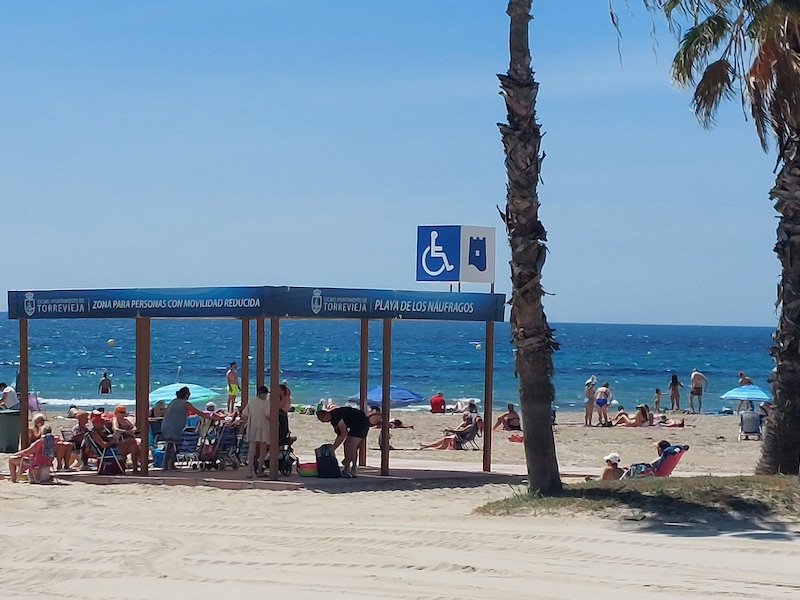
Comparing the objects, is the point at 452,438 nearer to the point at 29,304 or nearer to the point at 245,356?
the point at 245,356

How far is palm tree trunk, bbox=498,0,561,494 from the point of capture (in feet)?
40.9

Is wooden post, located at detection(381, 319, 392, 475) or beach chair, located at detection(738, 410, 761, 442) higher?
wooden post, located at detection(381, 319, 392, 475)

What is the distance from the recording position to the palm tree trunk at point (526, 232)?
40.9 ft

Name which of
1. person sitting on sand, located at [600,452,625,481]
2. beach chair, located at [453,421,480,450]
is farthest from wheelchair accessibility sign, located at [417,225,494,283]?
beach chair, located at [453,421,480,450]

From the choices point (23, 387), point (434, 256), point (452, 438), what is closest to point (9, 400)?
point (23, 387)

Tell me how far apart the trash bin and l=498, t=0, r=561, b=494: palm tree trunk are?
1045cm

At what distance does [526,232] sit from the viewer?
12523mm

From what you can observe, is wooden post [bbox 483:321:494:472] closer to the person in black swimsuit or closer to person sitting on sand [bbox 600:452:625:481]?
the person in black swimsuit

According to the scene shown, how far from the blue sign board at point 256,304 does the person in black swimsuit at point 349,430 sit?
129 centimetres

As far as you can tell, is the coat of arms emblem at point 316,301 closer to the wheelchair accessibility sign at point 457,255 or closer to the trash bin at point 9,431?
the wheelchair accessibility sign at point 457,255

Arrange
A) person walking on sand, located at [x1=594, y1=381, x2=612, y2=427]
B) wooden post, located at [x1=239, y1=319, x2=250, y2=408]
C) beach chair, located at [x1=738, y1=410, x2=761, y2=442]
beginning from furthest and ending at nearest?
1. person walking on sand, located at [x1=594, y1=381, x2=612, y2=427]
2. beach chair, located at [x1=738, y1=410, x2=761, y2=442]
3. wooden post, located at [x1=239, y1=319, x2=250, y2=408]

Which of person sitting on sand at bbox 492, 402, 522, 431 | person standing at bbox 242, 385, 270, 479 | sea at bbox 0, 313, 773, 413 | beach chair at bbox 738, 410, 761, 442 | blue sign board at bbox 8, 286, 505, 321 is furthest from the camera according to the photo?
sea at bbox 0, 313, 773, 413

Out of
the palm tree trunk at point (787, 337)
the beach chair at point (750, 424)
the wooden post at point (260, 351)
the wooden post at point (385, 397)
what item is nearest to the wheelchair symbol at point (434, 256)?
the wooden post at point (385, 397)

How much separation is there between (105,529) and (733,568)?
18.2 feet
